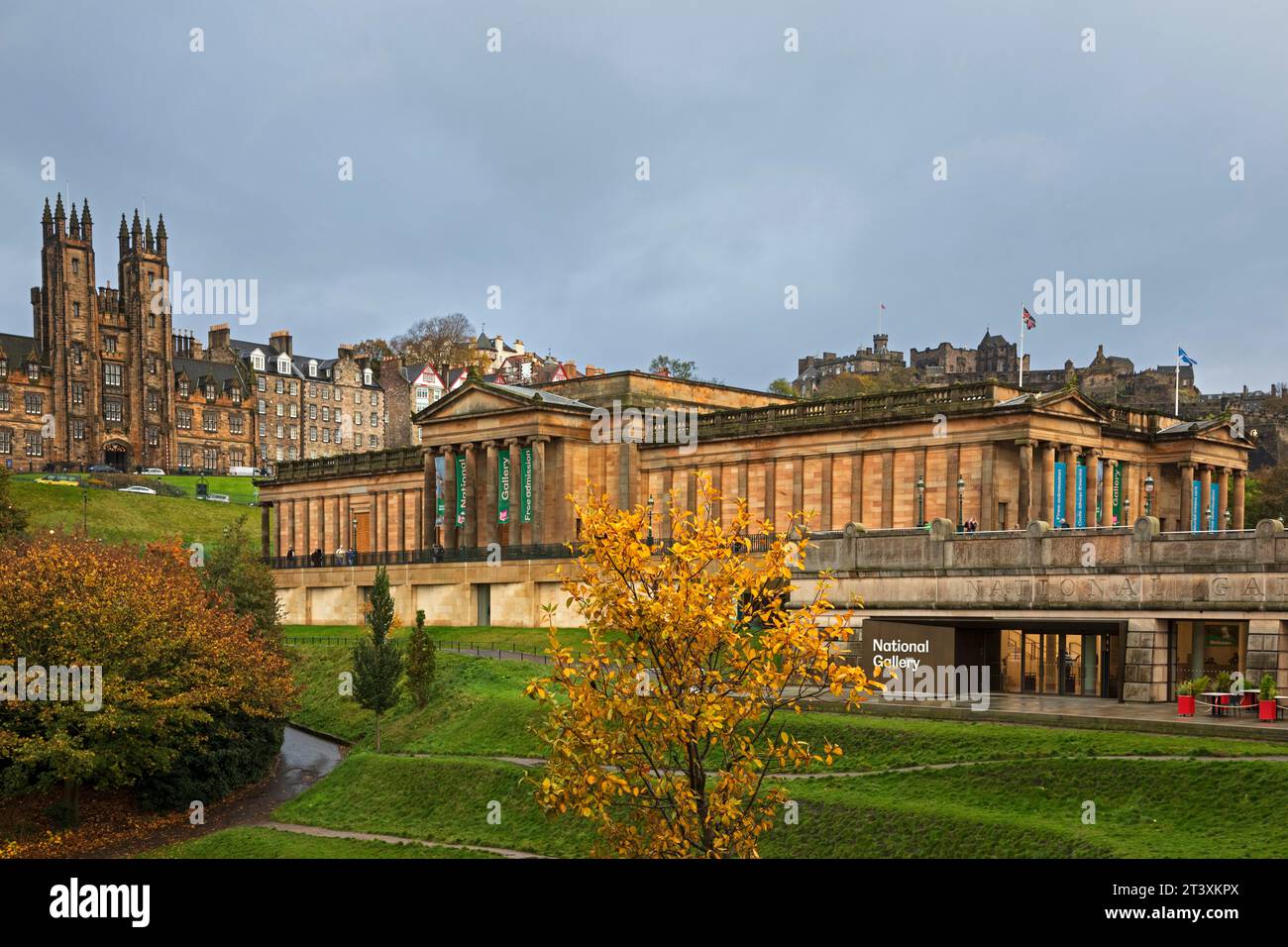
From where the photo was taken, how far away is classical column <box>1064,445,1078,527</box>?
235ft

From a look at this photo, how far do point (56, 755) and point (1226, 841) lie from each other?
34.3m

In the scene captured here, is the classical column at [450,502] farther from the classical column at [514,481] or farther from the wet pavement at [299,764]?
the wet pavement at [299,764]

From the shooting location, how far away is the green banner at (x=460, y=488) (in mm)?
90812

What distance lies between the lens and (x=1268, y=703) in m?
35.9

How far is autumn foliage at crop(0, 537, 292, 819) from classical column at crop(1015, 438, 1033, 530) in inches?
1418

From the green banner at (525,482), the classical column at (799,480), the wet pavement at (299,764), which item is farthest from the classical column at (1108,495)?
the wet pavement at (299,764)

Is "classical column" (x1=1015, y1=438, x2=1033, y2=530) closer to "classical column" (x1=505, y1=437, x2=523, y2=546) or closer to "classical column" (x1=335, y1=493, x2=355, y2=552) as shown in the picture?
"classical column" (x1=505, y1=437, x2=523, y2=546)

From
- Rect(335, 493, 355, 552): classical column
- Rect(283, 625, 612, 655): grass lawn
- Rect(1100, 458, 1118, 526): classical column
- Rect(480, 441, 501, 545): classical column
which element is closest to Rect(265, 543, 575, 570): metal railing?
Rect(480, 441, 501, 545): classical column

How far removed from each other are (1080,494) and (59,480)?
10050 centimetres

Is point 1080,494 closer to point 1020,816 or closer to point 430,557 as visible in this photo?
point 430,557

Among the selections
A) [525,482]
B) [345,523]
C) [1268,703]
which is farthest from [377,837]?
[345,523]
